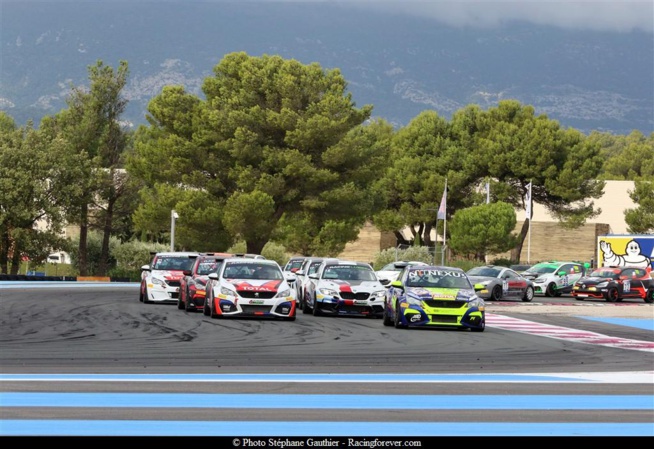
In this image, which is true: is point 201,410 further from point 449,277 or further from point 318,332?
point 449,277

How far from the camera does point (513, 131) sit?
89375 mm

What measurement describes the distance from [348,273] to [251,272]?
364 centimetres

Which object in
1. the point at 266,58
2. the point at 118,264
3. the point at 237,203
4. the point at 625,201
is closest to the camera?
the point at 237,203

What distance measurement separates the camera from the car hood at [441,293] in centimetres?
2527

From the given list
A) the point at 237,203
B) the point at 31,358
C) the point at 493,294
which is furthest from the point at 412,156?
the point at 31,358

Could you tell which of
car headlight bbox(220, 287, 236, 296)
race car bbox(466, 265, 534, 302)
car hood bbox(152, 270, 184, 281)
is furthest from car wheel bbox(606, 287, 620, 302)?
car headlight bbox(220, 287, 236, 296)

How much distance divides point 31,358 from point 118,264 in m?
59.7

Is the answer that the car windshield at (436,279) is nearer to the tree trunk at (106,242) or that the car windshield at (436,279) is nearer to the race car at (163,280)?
the race car at (163,280)

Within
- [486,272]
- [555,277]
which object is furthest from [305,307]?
[555,277]

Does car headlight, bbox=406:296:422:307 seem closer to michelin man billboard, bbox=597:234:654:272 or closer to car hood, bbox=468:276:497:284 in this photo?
car hood, bbox=468:276:497:284

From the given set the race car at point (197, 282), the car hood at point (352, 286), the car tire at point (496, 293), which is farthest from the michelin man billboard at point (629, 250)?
the race car at point (197, 282)

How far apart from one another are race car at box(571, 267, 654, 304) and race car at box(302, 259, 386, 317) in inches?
782

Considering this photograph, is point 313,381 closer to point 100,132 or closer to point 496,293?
point 496,293

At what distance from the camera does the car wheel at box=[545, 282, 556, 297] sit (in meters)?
53.0
